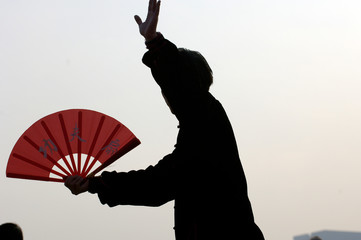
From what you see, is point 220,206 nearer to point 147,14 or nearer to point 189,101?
point 189,101

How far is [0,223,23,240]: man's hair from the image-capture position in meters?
4.31

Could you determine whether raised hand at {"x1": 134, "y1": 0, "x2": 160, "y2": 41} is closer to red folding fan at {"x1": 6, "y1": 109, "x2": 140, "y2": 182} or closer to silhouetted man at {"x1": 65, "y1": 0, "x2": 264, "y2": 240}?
silhouetted man at {"x1": 65, "y1": 0, "x2": 264, "y2": 240}

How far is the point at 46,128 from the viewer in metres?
3.21

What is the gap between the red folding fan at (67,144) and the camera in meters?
3.15

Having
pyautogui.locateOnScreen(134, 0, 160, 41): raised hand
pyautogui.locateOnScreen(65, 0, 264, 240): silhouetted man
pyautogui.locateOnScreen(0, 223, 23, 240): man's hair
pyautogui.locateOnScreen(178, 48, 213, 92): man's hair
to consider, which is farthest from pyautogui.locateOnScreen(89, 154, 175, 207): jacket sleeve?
pyautogui.locateOnScreen(0, 223, 23, 240): man's hair

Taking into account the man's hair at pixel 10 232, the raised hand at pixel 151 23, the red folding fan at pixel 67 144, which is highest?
the raised hand at pixel 151 23

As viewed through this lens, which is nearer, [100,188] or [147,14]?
[147,14]

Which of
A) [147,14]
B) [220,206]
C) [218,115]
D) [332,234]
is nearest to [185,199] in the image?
[220,206]

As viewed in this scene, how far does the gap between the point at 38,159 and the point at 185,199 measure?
886 mm

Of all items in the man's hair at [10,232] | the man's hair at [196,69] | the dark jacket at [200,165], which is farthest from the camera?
the man's hair at [10,232]

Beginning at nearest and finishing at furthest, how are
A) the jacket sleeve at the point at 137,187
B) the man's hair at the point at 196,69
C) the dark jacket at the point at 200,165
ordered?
the dark jacket at the point at 200,165
the man's hair at the point at 196,69
the jacket sleeve at the point at 137,187

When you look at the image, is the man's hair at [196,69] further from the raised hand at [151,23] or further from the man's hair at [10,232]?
the man's hair at [10,232]

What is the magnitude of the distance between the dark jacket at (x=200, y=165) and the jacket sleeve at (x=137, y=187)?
0.05 metres

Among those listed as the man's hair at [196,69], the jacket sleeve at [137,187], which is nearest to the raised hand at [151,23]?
the man's hair at [196,69]
